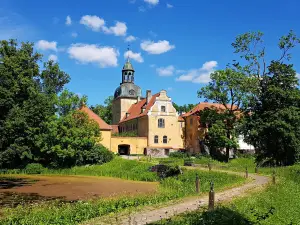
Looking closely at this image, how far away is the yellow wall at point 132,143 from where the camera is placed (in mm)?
49375

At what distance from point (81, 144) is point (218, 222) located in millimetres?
29051

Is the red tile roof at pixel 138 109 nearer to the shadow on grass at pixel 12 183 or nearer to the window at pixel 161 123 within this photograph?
the window at pixel 161 123

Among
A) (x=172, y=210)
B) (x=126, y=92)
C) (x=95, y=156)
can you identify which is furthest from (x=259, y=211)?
(x=126, y=92)

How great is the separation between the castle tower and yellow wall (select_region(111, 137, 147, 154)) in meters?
15.0

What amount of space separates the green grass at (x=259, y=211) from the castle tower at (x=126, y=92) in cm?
4918

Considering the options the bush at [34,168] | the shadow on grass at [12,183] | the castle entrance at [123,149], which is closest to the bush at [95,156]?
the bush at [34,168]

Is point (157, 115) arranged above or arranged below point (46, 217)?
above

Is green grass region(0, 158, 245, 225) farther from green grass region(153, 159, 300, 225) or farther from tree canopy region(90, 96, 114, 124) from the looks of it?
tree canopy region(90, 96, 114, 124)

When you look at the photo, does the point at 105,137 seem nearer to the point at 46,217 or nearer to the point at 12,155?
the point at 12,155

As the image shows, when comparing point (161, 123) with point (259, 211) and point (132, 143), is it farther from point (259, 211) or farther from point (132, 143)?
point (259, 211)

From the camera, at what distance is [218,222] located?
984 cm

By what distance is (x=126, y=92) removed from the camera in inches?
2584

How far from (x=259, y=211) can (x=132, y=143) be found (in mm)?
39342

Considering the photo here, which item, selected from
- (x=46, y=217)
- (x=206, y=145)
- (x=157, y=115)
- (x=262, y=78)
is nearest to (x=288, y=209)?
(x=46, y=217)
